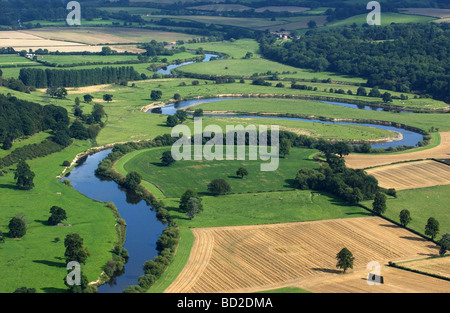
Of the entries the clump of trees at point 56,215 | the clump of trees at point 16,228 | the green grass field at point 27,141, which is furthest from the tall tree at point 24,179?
the clump of trees at point 16,228

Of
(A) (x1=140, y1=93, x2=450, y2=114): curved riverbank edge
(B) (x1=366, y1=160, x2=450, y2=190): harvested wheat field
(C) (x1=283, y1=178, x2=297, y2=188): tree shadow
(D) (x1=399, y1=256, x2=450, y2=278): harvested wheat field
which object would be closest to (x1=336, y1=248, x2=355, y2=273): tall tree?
(D) (x1=399, y1=256, x2=450, y2=278): harvested wheat field

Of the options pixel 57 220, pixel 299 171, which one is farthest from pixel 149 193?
pixel 299 171

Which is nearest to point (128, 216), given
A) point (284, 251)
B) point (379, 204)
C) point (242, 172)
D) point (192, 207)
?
point (192, 207)

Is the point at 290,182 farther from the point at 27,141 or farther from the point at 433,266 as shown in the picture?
the point at 27,141

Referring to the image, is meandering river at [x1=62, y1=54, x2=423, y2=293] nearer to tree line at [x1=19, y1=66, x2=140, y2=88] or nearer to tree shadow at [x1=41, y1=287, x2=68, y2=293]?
tree shadow at [x1=41, y1=287, x2=68, y2=293]

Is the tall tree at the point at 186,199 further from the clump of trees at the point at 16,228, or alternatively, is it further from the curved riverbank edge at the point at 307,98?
the curved riverbank edge at the point at 307,98

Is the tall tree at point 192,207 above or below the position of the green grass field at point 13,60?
below
